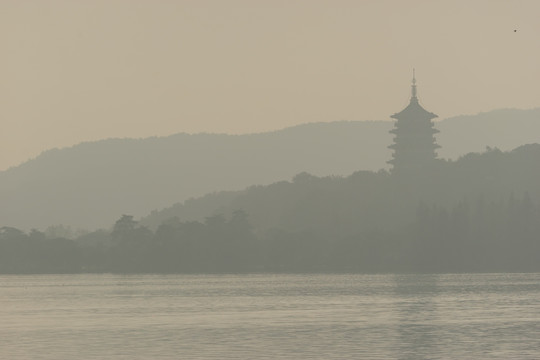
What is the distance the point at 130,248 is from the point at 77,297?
65.7m

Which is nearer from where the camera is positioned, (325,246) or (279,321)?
(279,321)

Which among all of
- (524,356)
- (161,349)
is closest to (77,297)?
(161,349)

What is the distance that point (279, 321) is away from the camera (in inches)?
3337

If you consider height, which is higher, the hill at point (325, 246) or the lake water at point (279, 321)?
the hill at point (325, 246)

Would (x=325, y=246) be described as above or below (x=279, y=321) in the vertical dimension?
above

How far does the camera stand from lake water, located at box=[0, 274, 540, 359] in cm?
6594

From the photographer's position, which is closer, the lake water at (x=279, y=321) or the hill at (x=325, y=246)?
the lake water at (x=279, y=321)

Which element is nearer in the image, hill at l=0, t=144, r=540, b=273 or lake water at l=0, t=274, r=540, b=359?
lake water at l=0, t=274, r=540, b=359

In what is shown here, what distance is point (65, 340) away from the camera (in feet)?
240

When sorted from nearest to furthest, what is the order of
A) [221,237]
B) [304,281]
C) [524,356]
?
[524,356] < [304,281] < [221,237]

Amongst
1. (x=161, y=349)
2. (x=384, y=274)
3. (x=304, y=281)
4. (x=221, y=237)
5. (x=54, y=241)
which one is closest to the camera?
(x=161, y=349)

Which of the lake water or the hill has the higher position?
the hill

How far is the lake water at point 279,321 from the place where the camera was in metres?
65.9

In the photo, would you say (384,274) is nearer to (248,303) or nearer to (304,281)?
(304,281)
